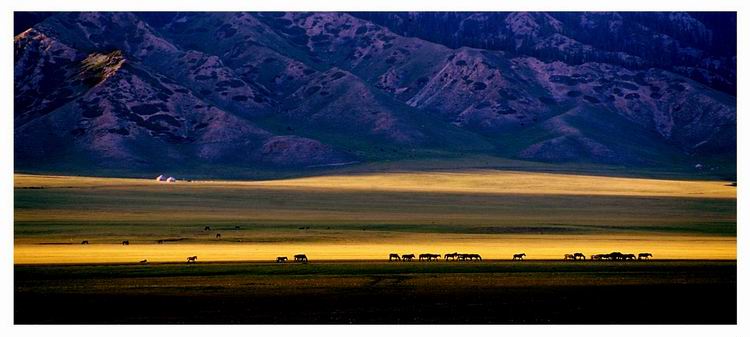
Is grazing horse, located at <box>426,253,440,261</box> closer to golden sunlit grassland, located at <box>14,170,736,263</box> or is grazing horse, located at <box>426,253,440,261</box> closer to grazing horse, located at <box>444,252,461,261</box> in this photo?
grazing horse, located at <box>444,252,461,261</box>

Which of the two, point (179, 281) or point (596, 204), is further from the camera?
point (596, 204)

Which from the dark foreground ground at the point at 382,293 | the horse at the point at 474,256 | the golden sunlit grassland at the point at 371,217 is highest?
the golden sunlit grassland at the point at 371,217

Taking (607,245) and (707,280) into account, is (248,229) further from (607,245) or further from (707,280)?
(707,280)

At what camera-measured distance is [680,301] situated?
55.0 metres

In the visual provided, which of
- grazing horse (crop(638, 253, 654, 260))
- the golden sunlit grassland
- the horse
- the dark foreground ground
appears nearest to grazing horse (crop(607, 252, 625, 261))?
A: grazing horse (crop(638, 253, 654, 260))

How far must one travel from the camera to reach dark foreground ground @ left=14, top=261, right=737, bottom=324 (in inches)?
2018

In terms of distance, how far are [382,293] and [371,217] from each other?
5312 cm

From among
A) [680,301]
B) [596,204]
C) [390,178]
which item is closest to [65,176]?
[390,178]

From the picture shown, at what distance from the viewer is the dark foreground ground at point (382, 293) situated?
2018 inches

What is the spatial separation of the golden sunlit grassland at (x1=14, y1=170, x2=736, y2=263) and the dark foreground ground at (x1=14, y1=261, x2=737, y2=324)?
22.9 ft

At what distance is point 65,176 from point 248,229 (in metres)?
78.3

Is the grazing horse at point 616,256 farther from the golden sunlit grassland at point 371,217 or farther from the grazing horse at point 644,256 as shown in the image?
the golden sunlit grassland at point 371,217

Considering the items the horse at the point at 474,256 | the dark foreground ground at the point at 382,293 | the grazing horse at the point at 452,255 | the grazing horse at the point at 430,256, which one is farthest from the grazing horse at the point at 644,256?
the grazing horse at the point at 430,256

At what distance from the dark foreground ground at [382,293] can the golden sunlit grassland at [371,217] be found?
697cm
